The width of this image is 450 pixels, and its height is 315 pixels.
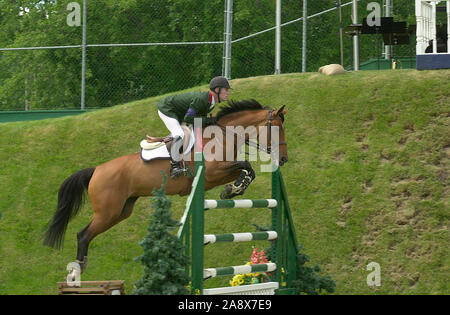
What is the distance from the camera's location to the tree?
5.44m

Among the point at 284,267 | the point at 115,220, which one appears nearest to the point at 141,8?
the point at 115,220

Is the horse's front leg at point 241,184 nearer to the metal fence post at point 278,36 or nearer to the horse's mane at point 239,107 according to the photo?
the horse's mane at point 239,107

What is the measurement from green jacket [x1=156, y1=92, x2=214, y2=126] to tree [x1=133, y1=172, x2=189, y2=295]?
7.06 feet

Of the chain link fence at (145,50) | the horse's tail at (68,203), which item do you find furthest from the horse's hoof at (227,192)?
the chain link fence at (145,50)

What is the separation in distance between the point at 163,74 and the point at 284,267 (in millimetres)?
10998

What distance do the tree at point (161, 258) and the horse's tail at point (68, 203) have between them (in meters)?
2.91

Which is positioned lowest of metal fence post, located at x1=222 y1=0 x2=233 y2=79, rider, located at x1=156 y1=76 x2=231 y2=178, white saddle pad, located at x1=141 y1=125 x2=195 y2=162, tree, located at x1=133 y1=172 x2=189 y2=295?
tree, located at x1=133 y1=172 x2=189 y2=295

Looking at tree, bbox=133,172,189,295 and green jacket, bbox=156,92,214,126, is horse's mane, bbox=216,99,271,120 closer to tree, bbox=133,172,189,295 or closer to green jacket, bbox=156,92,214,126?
green jacket, bbox=156,92,214,126

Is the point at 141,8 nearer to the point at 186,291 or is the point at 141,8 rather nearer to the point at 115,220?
the point at 115,220

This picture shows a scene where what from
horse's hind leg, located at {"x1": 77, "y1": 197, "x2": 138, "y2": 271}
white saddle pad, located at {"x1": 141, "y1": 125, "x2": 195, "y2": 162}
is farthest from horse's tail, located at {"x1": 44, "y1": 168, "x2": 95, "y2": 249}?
white saddle pad, located at {"x1": 141, "y1": 125, "x2": 195, "y2": 162}

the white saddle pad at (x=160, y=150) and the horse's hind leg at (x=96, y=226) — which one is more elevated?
the white saddle pad at (x=160, y=150)

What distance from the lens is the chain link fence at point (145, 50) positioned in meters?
17.4

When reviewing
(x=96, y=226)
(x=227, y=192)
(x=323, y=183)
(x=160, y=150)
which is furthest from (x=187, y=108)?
(x=323, y=183)
